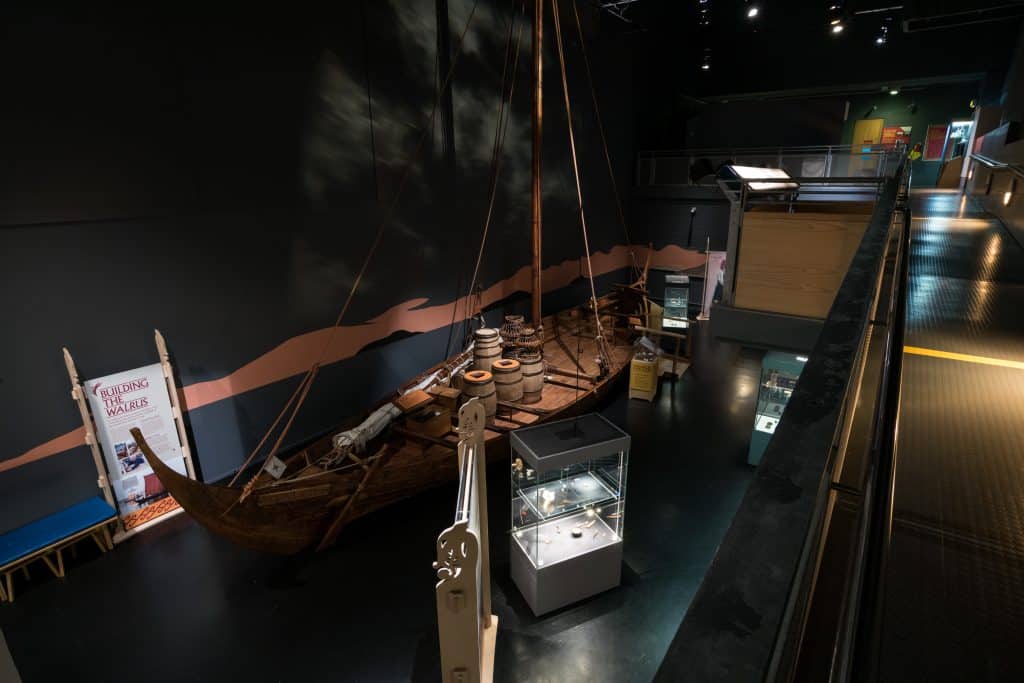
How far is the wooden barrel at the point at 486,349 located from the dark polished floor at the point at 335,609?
1.90 m

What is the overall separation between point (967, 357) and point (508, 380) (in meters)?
5.18

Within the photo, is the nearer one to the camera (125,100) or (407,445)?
(125,100)

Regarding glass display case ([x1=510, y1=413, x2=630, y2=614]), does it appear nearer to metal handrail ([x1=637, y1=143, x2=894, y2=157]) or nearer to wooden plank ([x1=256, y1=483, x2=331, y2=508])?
wooden plank ([x1=256, y1=483, x2=331, y2=508])

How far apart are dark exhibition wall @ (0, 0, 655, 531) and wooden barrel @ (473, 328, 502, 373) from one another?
1069 mm

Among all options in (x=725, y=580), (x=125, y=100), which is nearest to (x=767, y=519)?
(x=725, y=580)

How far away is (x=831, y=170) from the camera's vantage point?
1021 cm

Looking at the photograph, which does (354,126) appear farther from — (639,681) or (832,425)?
(832,425)

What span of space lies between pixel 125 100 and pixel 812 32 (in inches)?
558

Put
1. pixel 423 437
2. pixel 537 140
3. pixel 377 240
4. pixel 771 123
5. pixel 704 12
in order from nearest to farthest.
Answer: pixel 423 437 < pixel 377 240 < pixel 537 140 < pixel 704 12 < pixel 771 123

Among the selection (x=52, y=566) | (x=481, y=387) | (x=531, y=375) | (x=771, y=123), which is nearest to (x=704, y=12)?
(x=771, y=123)

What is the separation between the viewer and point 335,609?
409 centimetres

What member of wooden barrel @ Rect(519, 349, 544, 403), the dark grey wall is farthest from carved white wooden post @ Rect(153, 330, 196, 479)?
the dark grey wall

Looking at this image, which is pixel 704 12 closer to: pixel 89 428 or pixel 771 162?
pixel 771 162

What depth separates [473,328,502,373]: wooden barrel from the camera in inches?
269
